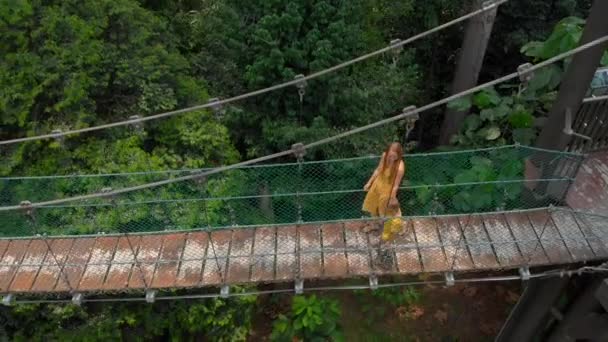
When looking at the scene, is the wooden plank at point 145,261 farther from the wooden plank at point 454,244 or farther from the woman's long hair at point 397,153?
the wooden plank at point 454,244

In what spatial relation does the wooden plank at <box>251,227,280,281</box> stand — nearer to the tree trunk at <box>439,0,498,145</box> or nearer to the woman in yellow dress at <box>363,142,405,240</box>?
the woman in yellow dress at <box>363,142,405,240</box>

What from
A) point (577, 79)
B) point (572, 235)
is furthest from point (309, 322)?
point (577, 79)

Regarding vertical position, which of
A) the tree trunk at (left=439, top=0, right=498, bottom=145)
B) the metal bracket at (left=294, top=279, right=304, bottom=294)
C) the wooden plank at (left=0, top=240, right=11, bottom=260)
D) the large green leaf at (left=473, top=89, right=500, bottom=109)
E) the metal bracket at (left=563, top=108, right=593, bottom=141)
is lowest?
the metal bracket at (left=294, top=279, right=304, bottom=294)

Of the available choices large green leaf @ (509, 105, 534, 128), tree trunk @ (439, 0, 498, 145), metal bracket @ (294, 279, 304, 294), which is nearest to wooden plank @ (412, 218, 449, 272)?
metal bracket @ (294, 279, 304, 294)

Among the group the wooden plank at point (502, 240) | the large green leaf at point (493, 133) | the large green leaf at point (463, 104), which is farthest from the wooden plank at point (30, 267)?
the large green leaf at point (493, 133)

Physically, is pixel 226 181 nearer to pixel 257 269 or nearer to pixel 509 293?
pixel 257 269

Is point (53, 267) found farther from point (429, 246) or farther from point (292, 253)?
point (429, 246)
